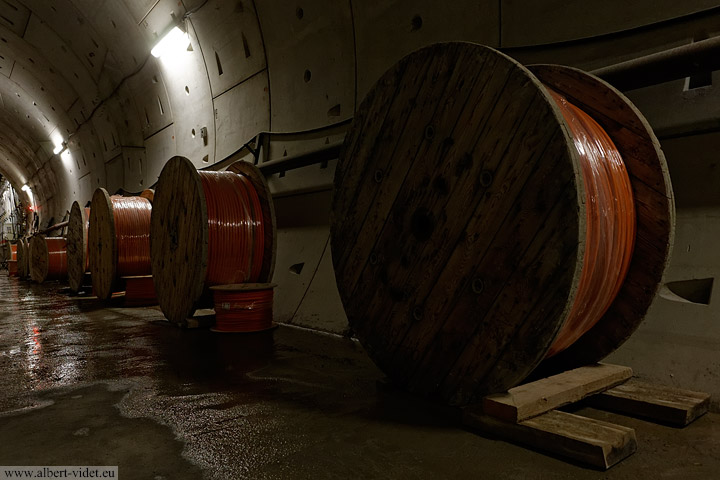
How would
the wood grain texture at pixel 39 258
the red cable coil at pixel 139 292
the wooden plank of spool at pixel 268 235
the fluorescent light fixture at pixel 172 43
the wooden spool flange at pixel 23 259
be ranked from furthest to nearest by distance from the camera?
the wooden spool flange at pixel 23 259, the wood grain texture at pixel 39 258, the fluorescent light fixture at pixel 172 43, the red cable coil at pixel 139 292, the wooden plank of spool at pixel 268 235

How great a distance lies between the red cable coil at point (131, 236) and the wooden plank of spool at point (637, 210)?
6078 mm

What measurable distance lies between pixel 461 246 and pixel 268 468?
1215 millimetres

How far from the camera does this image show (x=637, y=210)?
2.30 m

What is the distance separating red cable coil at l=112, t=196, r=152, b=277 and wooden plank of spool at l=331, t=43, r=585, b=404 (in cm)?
506

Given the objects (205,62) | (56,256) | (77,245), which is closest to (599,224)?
(205,62)

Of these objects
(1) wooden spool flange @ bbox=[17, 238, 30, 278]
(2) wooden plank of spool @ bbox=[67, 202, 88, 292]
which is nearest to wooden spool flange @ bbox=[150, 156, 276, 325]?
(2) wooden plank of spool @ bbox=[67, 202, 88, 292]

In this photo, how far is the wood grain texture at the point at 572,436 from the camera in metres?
1.73

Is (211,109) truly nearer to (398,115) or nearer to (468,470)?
(398,115)

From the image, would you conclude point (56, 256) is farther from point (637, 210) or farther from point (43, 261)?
point (637, 210)

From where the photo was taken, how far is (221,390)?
2785 millimetres

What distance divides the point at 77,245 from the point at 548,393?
9.04 meters

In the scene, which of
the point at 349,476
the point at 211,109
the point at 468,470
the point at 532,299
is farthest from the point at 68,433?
the point at 211,109

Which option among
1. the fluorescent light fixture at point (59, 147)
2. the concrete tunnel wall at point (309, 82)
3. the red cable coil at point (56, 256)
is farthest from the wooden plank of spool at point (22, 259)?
the concrete tunnel wall at point (309, 82)

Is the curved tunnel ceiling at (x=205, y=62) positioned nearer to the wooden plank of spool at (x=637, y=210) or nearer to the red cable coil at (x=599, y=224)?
the wooden plank of spool at (x=637, y=210)
